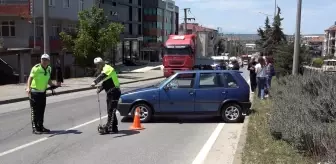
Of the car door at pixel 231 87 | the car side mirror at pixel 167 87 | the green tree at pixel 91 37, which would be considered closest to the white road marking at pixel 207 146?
the car door at pixel 231 87

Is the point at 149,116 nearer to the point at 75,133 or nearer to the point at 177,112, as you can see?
the point at 177,112

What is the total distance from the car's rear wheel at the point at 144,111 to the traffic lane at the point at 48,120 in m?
1.64

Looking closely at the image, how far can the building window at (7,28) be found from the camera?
4109 centimetres

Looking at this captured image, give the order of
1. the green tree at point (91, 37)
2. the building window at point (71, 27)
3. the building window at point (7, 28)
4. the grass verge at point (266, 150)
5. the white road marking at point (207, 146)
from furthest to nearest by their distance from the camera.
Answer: the building window at point (71, 27)
the building window at point (7, 28)
the green tree at point (91, 37)
the white road marking at point (207, 146)
the grass verge at point (266, 150)

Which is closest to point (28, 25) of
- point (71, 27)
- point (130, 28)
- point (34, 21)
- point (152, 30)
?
point (34, 21)

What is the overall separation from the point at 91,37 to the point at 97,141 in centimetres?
3021

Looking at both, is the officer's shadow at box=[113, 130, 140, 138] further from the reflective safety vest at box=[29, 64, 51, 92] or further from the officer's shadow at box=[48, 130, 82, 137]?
the reflective safety vest at box=[29, 64, 51, 92]

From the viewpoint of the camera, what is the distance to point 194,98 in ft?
39.9

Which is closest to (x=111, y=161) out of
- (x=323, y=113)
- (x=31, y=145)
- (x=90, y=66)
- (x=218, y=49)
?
(x=31, y=145)

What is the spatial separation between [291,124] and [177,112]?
17.6ft

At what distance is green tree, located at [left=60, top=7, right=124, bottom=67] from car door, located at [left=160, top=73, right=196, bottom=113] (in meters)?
27.2

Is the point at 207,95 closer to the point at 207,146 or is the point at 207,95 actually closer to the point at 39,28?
the point at 207,146

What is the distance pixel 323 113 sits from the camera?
7.88m

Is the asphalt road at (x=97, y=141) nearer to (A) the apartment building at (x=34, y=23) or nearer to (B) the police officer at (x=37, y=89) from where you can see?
(B) the police officer at (x=37, y=89)
